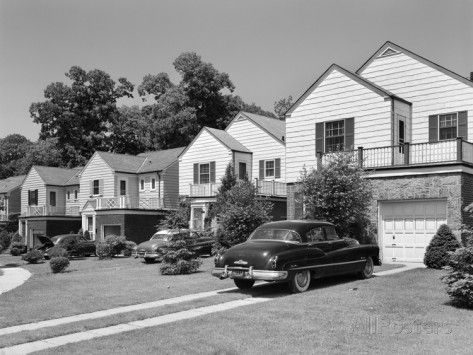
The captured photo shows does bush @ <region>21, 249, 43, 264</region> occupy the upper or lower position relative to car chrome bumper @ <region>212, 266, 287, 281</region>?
lower

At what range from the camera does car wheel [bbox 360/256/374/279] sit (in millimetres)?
16328

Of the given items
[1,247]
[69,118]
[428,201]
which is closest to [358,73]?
[428,201]

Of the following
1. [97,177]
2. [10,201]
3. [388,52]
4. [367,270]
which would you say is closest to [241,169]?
[97,177]

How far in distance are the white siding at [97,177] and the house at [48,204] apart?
4.08 meters

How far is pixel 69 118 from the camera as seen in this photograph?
65750 mm

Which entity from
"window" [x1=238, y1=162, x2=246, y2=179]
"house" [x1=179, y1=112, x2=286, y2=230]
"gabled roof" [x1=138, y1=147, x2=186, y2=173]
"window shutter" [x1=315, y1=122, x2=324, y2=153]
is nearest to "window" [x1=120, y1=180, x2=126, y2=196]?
"gabled roof" [x1=138, y1=147, x2=186, y2=173]

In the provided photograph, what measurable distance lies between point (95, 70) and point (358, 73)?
4789 cm

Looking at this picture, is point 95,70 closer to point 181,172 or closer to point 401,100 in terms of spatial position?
point 181,172

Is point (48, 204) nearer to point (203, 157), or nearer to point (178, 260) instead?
point (203, 157)

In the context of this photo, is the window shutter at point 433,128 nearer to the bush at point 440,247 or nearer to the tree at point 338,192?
the tree at point 338,192

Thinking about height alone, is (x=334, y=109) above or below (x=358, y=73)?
below

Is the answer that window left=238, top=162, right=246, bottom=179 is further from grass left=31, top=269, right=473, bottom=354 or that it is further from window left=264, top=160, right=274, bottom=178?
grass left=31, top=269, right=473, bottom=354

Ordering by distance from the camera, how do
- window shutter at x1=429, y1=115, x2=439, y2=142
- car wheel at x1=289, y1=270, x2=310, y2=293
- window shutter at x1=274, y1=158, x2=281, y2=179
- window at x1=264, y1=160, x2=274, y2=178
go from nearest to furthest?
car wheel at x1=289, y1=270, x2=310, y2=293 < window shutter at x1=429, y1=115, x2=439, y2=142 < window shutter at x1=274, y1=158, x2=281, y2=179 < window at x1=264, y1=160, x2=274, y2=178

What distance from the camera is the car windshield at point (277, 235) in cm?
1442
